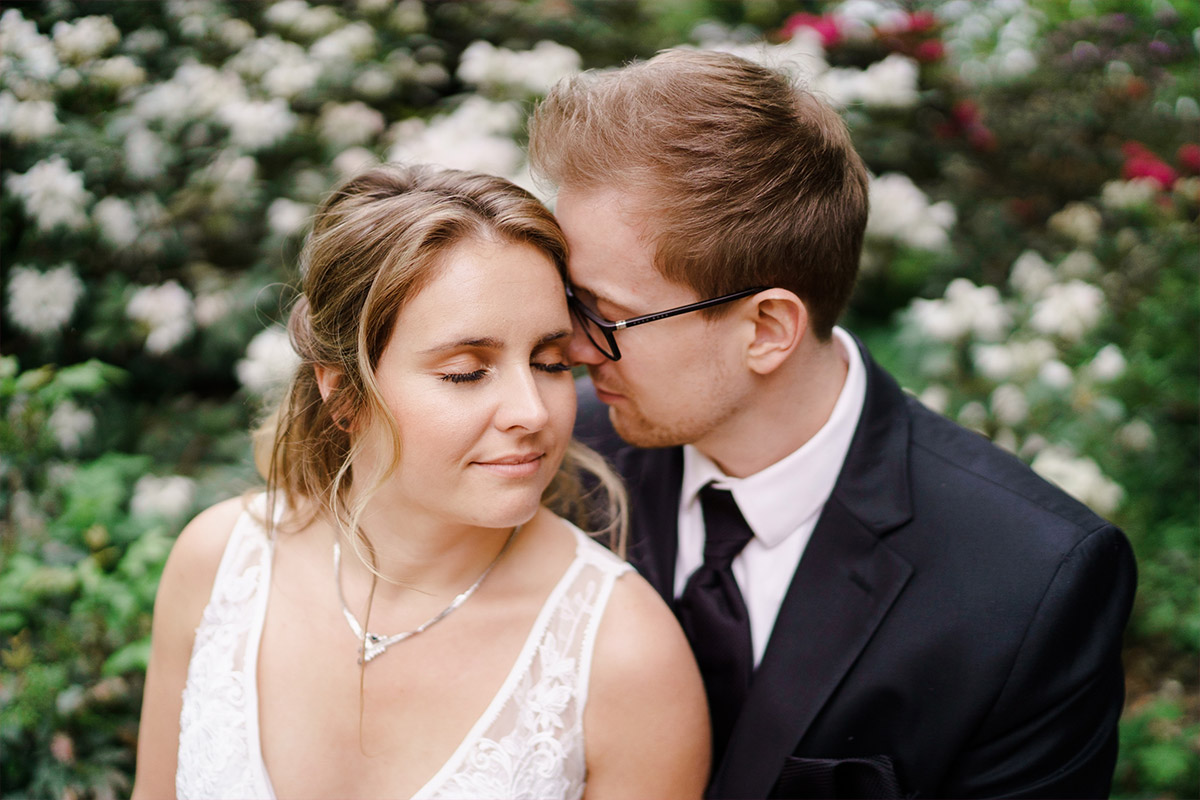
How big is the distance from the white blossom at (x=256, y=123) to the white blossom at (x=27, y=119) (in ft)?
2.28

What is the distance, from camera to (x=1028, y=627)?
81.0 inches

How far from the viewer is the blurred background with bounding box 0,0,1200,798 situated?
2.96 metres

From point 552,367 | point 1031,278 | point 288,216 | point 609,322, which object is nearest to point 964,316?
point 1031,278

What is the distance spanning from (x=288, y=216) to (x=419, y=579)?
2278mm

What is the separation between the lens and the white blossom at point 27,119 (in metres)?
3.79

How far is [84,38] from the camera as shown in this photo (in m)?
4.02

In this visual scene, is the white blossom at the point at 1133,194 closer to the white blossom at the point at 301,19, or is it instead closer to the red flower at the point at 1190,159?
the red flower at the point at 1190,159

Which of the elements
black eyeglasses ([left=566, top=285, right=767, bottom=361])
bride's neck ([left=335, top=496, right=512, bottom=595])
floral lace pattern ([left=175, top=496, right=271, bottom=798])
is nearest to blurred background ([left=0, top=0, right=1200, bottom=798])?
floral lace pattern ([left=175, top=496, right=271, bottom=798])

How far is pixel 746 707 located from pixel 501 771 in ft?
2.07

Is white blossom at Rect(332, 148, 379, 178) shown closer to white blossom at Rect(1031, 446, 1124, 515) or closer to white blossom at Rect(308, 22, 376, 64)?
white blossom at Rect(308, 22, 376, 64)

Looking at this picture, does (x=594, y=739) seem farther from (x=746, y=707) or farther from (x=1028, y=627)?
(x=1028, y=627)

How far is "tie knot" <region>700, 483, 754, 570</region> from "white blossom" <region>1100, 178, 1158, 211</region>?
3661 millimetres

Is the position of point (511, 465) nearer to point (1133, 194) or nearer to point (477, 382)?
point (477, 382)

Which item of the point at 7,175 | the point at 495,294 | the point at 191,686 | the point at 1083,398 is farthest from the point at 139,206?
the point at 1083,398
